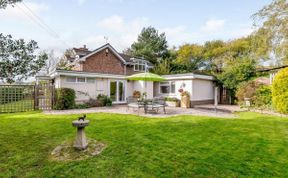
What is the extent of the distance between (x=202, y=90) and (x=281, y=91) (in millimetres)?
6924

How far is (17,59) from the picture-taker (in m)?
3.35

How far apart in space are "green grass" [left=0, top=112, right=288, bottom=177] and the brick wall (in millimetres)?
12926

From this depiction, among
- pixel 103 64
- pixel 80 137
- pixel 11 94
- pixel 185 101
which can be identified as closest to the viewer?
pixel 80 137

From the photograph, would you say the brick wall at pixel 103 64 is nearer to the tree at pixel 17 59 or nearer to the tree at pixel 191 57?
the tree at pixel 191 57

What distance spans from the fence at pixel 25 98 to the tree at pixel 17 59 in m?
10.3

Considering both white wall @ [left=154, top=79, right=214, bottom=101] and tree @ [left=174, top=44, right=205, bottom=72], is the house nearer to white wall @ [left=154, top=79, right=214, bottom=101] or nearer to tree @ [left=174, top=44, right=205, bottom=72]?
white wall @ [left=154, top=79, right=214, bottom=101]

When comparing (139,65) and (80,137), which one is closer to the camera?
(80,137)

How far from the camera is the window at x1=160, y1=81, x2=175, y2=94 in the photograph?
17.5 metres

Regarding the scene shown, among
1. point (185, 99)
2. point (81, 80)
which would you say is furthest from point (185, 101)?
point (81, 80)

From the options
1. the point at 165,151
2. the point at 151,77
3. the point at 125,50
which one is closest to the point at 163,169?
the point at 165,151

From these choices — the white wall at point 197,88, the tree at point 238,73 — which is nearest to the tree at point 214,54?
the tree at point 238,73

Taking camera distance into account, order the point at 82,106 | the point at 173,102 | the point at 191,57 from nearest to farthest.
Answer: the point at 82,106
the point at 173,102
the point at 191,57

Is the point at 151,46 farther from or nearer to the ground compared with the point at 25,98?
farther from the ground

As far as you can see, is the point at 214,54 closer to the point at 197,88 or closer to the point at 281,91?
the point at 197,88
